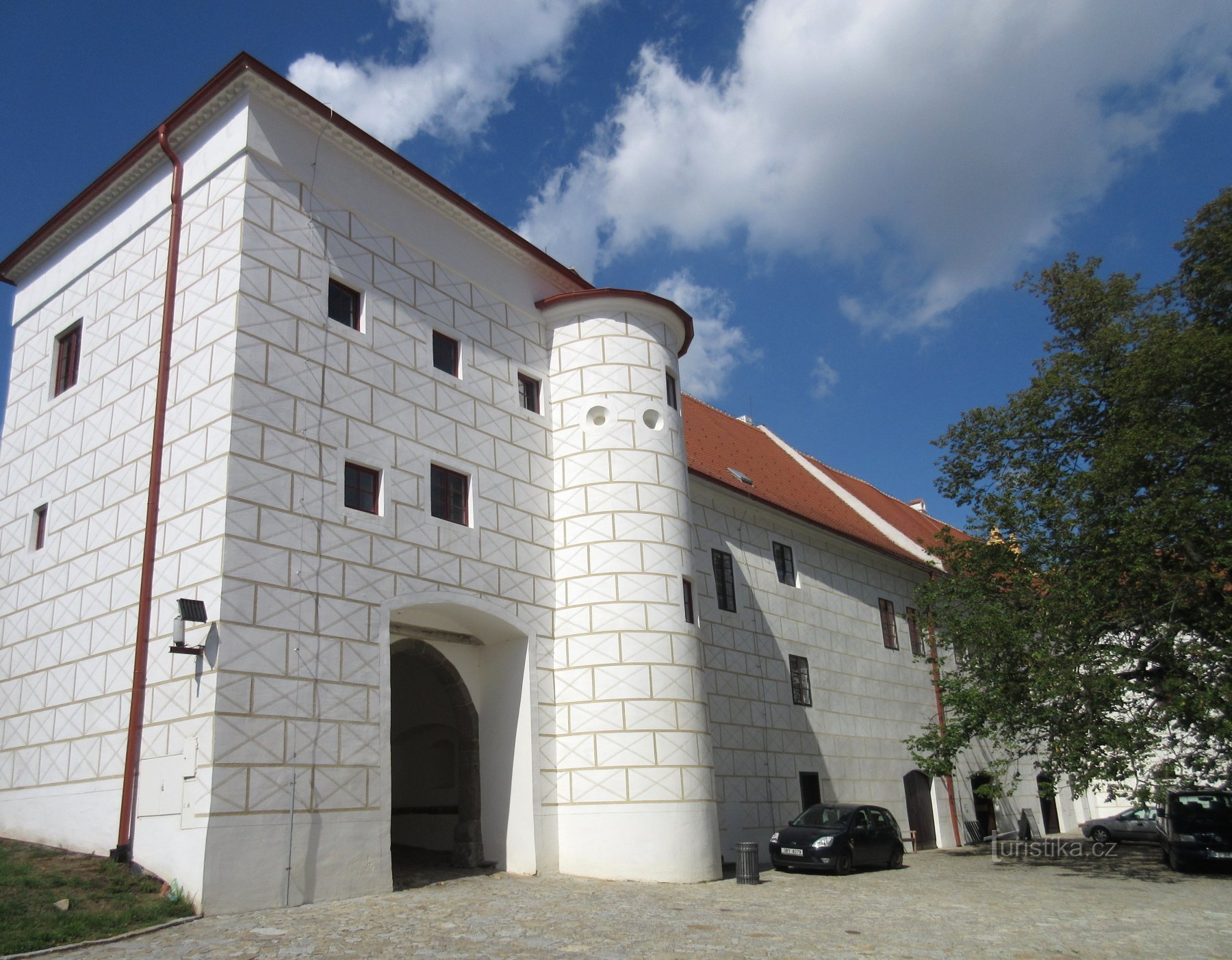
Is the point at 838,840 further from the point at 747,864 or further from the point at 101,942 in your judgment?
the point at 101,942

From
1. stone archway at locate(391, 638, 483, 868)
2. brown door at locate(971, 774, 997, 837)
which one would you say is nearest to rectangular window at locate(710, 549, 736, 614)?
stone archway at locate(391, 638, 483, 868)

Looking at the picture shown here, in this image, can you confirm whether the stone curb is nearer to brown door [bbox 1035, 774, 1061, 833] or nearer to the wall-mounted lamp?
the wall-mounted lamp

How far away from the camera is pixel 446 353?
682 inches

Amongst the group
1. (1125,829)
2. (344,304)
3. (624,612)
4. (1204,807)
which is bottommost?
(1125,829)

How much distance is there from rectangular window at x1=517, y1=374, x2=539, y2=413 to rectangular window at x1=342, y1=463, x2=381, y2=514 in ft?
13.5

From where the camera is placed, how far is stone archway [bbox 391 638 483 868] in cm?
1641

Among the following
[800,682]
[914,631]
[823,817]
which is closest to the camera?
[823,817]

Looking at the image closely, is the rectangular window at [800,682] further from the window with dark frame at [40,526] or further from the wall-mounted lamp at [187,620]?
the window with dark frame at [40,526]

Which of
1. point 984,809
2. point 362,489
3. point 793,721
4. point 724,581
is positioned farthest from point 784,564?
point 362,489

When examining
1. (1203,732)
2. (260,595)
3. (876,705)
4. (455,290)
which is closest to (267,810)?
(260,595)

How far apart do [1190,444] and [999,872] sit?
8.48 metres

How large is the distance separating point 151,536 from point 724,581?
1216cm

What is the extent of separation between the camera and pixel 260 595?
13.0m

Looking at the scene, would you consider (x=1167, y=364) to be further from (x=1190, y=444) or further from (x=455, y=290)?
(x=455, y=290)
